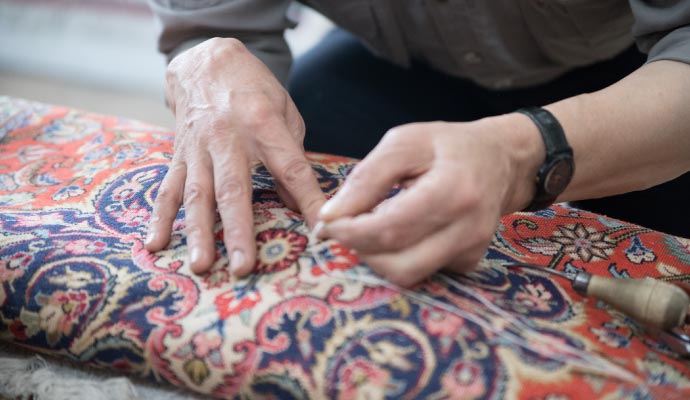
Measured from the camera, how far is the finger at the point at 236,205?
0.66 metres

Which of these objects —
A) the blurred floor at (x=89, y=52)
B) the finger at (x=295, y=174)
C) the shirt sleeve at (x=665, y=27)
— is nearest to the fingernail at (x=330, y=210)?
the finger at (x=295, y=174)

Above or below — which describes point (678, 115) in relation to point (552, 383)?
above

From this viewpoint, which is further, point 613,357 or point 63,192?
point 63,192

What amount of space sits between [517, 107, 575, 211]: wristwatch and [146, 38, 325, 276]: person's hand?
0.80ft

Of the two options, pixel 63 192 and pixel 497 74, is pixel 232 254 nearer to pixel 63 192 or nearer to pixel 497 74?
pixel 63 192

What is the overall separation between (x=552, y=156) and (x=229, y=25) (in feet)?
1.95

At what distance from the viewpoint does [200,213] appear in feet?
2.32

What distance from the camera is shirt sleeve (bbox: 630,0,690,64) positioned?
29.4 inches

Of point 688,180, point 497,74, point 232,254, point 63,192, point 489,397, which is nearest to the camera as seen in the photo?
point 489,397

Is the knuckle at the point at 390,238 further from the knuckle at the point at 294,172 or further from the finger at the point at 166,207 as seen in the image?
the finger at the point at 166,207

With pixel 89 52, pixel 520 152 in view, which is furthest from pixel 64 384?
pixel 89 52

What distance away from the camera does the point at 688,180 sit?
3.43 feet

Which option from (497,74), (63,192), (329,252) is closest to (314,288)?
(329,252)

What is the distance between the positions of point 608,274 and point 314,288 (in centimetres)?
35
